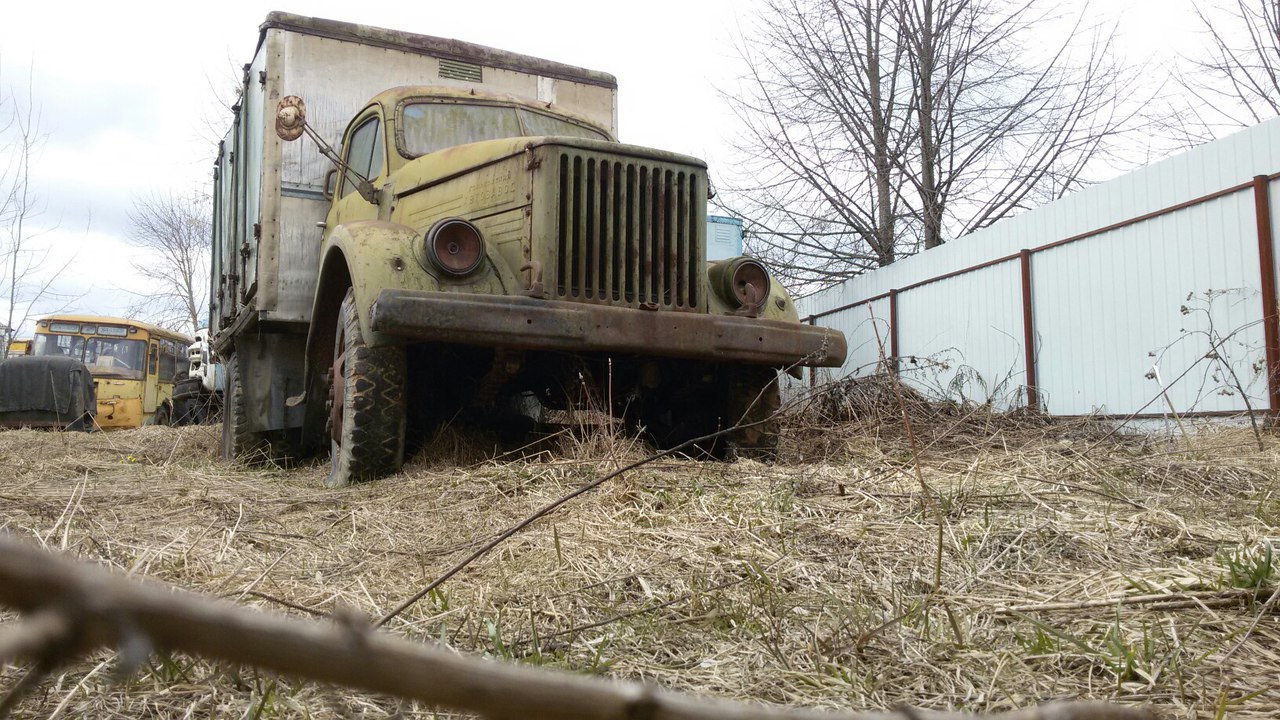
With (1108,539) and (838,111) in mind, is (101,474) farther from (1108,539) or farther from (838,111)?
(838,111)

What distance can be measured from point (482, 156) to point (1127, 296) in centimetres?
543

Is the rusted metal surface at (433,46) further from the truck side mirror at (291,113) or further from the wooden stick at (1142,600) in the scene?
the wooden stick at (1142,600)

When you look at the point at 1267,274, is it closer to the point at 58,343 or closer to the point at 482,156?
the point at 482,156

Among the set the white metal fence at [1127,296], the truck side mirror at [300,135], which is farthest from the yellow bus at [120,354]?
the white metal fence at [1127,296]

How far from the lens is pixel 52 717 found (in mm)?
1475

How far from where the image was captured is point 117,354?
63.4 feet

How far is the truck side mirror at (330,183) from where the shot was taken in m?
6.39

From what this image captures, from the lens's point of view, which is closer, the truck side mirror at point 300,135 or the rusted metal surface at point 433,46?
the truck side mirror at point 300,135

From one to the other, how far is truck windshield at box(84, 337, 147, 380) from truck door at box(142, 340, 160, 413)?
150 mm

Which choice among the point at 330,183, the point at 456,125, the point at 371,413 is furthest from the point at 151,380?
the point at 371,413

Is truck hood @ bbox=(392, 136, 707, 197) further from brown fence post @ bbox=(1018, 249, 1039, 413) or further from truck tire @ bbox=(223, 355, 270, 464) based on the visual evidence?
brown fence post @ bbox=(1018, 249, 1039, 413)

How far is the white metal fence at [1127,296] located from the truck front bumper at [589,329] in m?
1.12

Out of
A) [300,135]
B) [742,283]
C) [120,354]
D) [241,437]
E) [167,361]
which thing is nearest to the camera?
[742,283]

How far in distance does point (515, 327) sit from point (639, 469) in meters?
0.99
